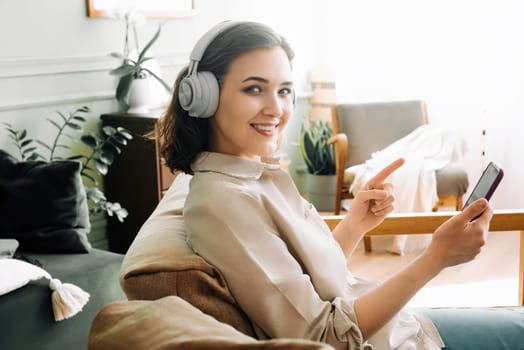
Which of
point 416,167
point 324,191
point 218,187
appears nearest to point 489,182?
point 218,187

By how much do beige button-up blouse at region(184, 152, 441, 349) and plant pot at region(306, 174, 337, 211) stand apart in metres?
3.40

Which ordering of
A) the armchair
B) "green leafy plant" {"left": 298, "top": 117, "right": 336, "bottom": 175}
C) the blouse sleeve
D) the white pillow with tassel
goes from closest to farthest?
1. the blouse sleeve
2. the white pillow with tassel
3. the armchair
4. "green leafy plant" {"left": 298, "top": 117, "right": 336, "bottom": 175}

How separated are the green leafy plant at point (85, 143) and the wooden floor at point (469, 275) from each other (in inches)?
53.1

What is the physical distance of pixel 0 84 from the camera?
3119 mm

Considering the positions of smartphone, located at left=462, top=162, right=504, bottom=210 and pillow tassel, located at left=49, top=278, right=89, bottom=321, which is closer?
smartphone, located at left=462, top=162, right=504, bottom=210

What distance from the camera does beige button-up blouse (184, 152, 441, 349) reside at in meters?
1.09

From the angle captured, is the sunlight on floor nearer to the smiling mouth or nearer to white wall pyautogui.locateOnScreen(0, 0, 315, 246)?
white wall pyautogui.locateOnScreen(0, 0, 315, 246)

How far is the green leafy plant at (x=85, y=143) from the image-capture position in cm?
306

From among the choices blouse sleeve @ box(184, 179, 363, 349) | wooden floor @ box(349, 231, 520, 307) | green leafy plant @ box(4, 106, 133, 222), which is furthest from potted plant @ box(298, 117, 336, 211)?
blouse sleeve @ box(184, 179, 363, 349)

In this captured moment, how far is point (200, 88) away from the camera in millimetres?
1205

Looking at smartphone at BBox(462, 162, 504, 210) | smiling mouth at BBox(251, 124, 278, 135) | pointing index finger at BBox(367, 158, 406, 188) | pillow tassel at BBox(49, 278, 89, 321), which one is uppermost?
smiling mouth at BBox(251, 124, 278, 135)

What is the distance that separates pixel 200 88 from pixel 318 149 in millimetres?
3491

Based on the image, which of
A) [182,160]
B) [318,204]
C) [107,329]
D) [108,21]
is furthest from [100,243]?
[107,329]

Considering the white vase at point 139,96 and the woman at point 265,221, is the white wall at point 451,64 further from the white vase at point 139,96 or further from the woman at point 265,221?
the woman at point 265,221
